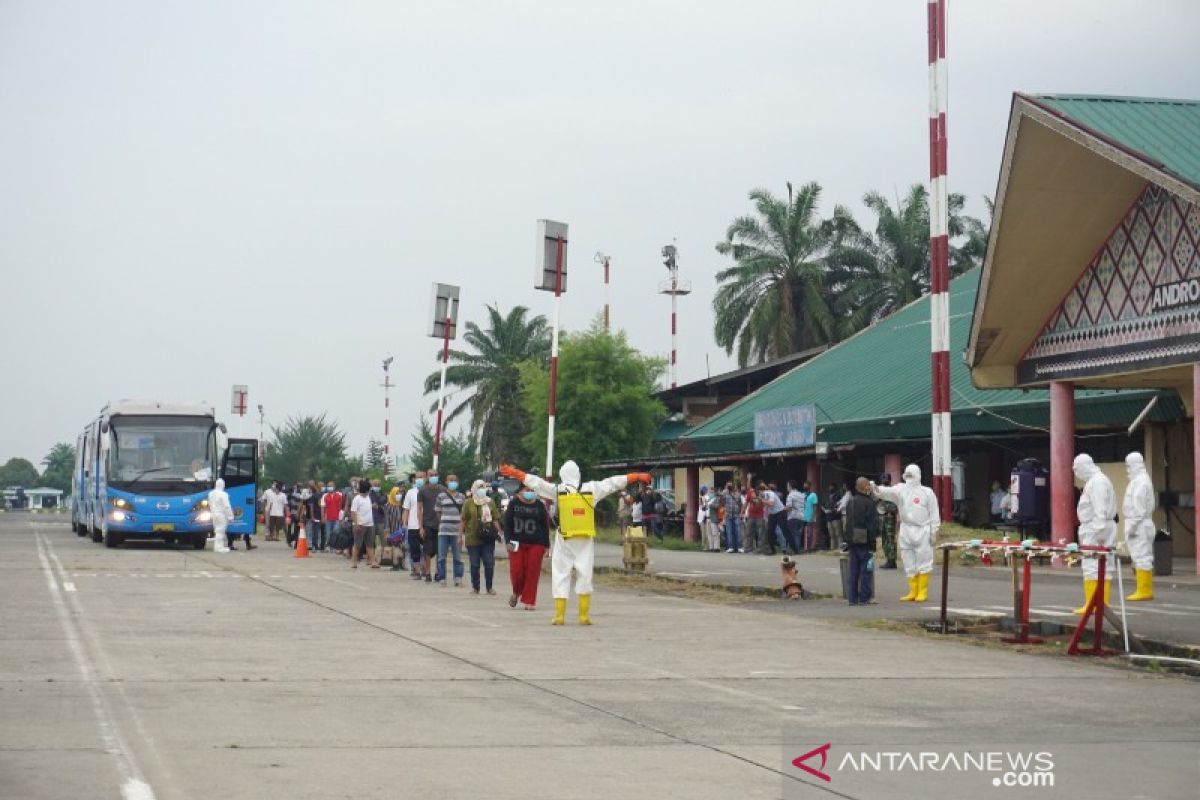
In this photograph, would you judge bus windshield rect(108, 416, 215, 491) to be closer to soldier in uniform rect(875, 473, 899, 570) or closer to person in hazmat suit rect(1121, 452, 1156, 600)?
soldier in uniform rect(875, 473, 899, 570)

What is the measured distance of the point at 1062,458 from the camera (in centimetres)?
3191

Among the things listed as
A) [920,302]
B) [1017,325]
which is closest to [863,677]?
[1017,325]

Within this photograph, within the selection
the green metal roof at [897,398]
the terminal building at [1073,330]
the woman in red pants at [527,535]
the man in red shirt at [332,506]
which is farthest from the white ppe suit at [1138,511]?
the man in red shirt at [332,506]

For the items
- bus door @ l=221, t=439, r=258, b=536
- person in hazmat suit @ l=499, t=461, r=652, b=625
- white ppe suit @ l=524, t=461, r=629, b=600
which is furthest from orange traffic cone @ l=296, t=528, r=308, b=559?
person in hazmat suit @ l=499, t=461, r=652, b=625

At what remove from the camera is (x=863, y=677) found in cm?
1341

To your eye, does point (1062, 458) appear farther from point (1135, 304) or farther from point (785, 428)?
point (785, 428)

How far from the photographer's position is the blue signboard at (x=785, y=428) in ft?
139

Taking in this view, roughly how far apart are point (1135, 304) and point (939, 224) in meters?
3.82

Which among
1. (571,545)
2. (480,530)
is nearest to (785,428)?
(480,530)

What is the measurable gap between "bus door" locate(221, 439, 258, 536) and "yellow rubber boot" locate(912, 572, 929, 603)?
25.8 metres

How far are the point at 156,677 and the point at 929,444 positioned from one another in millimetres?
29753

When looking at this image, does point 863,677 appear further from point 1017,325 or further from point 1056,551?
point 1017,325

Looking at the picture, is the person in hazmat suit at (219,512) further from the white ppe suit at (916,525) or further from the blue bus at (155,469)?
the white ppe suit at (916,525)

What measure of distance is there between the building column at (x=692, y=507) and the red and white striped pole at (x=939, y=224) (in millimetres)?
19298
